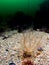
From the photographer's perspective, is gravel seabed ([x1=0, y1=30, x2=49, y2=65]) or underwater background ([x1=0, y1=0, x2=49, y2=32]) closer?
gravel seabed ([x1=0, y1=30, x2=49, y2=65])

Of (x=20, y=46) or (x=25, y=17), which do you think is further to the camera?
(x=25, y=17)

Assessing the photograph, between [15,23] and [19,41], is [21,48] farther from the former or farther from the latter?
[15,23]

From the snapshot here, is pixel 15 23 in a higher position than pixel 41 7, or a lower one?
lower

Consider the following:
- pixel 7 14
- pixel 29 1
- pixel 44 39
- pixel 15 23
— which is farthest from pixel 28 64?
pixel 29 1

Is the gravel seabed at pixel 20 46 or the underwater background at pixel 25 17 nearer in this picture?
the gravel seabed at pixel 20 46
